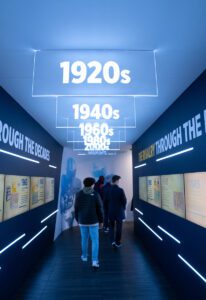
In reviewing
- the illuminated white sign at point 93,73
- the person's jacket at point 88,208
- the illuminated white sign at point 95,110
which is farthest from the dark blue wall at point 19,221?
the illuminated white sign at point 93,73

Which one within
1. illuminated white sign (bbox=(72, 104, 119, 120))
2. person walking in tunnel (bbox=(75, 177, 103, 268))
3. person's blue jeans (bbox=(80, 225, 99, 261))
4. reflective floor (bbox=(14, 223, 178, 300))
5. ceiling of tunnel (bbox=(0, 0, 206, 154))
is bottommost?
reflective floor (bbox=(14, 223, 178, 300))

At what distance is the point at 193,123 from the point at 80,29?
1.72 meters

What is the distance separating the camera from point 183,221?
2.89 meters

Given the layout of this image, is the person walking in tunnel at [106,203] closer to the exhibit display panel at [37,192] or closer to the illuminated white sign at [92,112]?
the exhibit display panel at [37,192]

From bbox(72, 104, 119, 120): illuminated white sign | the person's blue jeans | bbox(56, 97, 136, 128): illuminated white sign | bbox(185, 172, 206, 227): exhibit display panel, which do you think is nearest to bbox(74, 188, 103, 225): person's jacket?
the person's blue jeans

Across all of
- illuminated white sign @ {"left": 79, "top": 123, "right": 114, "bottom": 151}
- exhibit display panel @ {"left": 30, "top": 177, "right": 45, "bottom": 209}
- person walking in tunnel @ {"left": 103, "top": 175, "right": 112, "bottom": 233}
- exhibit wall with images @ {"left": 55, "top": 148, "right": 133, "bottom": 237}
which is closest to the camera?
illuminated white sign @ {"left": 79, "top": 123, "right": 114, "bottom": 151}

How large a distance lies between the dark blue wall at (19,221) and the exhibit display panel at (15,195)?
9 centimetres

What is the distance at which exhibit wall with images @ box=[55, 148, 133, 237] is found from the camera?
7.25 m

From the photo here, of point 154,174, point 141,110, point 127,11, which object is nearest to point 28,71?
point 127,11

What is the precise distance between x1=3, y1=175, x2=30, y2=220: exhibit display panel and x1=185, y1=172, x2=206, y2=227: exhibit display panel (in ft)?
7.50

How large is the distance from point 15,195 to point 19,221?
A: 448mm

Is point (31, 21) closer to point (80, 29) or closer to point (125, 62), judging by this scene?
point (80, 29)

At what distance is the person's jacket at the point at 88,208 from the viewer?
3.66 m

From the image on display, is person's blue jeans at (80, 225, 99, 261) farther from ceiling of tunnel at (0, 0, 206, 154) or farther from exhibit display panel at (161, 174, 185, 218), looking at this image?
ceiling of tunnel at (0, 0, 206, 154)
